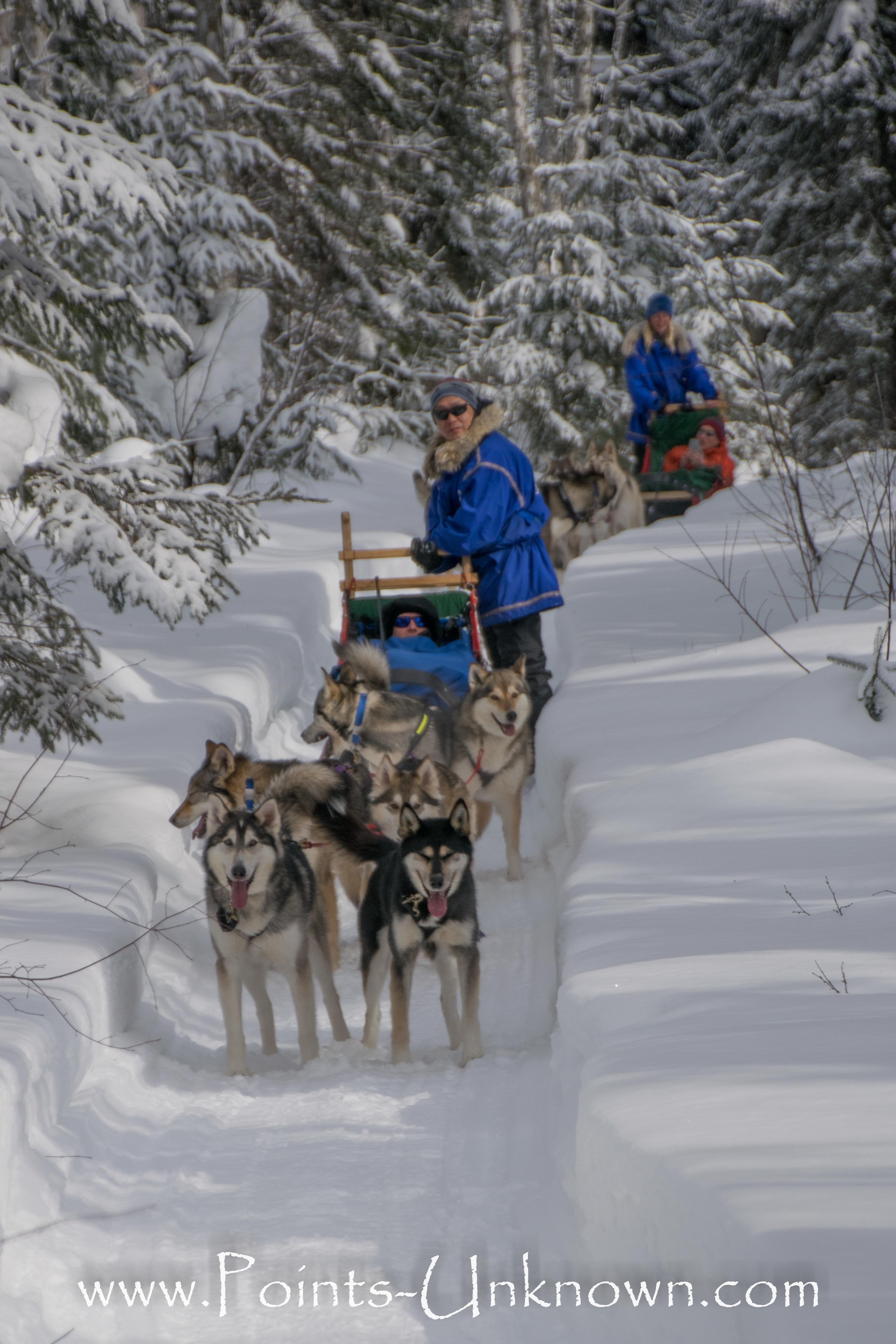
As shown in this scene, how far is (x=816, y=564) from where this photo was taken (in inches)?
293

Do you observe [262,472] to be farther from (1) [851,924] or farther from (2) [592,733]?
(1) [851,924]

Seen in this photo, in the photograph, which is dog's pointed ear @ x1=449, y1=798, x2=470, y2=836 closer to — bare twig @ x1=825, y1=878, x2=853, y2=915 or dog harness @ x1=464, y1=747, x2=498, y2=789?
bare twig @ x1=825, y1=878, x2=853, y2=915

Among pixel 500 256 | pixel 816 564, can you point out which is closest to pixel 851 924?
pixel 816 564

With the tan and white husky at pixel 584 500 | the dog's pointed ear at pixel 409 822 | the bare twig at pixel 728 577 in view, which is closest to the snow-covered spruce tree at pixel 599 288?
the tan and white husky at pixel 584 500

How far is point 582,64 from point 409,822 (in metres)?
17.5

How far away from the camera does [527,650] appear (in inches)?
253

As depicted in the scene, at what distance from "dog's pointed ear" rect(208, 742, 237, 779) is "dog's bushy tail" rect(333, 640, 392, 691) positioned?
811mm

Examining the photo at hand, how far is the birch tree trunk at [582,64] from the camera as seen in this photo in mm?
18016

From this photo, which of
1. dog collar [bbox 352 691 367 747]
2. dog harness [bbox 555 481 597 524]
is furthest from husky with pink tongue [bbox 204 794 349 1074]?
dog harness [bbox 555 481 597 524]

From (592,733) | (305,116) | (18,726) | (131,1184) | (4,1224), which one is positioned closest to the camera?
(4,1224)

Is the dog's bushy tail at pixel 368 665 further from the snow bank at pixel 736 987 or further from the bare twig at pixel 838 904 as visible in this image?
the bare twig at pixel 838 904

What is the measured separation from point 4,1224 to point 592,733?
3483 mm

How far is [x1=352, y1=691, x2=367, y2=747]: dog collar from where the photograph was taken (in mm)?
5016

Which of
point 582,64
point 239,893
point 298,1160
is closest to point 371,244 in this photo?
point 582,64
